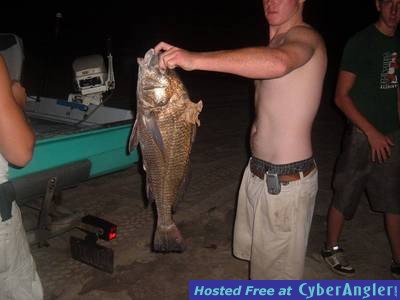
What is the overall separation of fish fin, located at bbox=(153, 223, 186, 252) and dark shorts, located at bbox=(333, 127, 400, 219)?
2019mm

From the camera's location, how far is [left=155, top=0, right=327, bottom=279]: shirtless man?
2617 millimetres

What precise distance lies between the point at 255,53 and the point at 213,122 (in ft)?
26.2

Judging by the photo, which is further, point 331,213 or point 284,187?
point 331,213

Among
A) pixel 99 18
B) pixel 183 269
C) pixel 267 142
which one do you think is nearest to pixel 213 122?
pixel 183 269

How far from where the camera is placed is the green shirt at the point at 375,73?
370cm

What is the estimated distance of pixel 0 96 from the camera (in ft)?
6.40

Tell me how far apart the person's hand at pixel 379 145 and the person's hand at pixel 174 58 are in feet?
7.87

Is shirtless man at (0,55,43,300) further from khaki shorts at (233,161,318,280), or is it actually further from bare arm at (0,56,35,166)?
khaki shorts at (233,161,318,280)

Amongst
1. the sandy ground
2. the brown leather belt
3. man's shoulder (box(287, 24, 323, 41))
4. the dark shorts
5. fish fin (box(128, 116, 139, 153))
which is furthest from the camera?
the sandy ground

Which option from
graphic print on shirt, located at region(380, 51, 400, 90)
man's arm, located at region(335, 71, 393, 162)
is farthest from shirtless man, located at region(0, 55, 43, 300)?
graphic print on shirt, located at region(380, 51, 400, 90)

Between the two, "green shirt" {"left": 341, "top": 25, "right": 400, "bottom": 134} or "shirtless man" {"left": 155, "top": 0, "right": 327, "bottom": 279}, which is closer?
"shirtless man" {"left": 155, "top": 0, "right": 327, "bottom": 279}

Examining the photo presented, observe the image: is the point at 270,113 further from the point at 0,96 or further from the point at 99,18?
the point at 99,18

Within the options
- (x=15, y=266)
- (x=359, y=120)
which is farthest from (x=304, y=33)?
(x=15, y=266)

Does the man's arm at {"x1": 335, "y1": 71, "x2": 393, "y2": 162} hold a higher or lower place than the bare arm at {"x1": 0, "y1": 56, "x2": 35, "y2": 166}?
lower
